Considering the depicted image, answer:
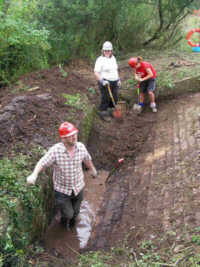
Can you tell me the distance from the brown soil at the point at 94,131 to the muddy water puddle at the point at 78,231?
18cm

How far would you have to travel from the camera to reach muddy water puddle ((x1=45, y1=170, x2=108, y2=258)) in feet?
15.9

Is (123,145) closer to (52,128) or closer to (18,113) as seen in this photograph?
(52,128)

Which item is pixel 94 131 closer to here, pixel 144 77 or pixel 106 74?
pixel 106 74

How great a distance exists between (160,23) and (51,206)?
34.5 ft

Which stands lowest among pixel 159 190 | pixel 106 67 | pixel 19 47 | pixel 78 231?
pixel 78 231

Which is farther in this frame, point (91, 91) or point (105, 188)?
point (91, 91)

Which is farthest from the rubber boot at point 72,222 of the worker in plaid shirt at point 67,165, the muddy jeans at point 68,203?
the worker in plaid shirt at point 67,165

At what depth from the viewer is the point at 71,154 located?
13.9ft

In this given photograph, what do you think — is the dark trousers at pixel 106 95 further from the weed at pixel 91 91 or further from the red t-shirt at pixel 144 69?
the red t-shirt at pixel 144 69

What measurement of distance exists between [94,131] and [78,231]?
326cm

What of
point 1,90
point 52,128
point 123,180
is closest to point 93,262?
point 123,180

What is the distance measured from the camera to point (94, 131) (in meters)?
7.94

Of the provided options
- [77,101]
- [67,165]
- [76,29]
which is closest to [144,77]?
[77,101]

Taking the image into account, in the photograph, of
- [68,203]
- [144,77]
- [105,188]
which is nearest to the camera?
[68,203]
